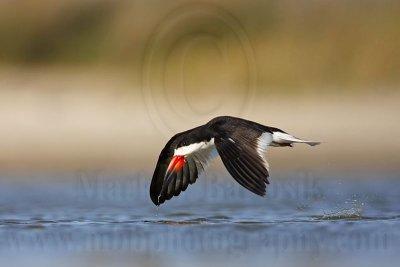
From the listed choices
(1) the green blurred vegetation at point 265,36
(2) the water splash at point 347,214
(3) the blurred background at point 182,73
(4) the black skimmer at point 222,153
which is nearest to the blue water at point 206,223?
(2) the water splash at point 347,214

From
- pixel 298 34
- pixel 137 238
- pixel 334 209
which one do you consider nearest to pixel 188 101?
pixel 298 34

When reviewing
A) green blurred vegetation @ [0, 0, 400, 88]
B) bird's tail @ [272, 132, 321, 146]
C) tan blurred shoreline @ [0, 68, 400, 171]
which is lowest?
bird's tail @ [272, 132, 321, 146]

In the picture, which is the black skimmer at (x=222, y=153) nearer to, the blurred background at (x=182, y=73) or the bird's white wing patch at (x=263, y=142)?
the bird's white wing patch at (x=263, y=142)

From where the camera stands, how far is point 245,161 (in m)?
11.6

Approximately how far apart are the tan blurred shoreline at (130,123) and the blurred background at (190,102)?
32mm

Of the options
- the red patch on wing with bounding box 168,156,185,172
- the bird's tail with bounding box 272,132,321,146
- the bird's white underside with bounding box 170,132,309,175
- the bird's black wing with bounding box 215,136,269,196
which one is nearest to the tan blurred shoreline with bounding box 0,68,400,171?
the bird's white underside with bounding box 170,132,309,175

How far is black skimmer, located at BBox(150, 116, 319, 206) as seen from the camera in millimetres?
11531

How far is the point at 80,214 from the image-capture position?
1361cm

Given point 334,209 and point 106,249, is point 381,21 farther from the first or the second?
point 106,249

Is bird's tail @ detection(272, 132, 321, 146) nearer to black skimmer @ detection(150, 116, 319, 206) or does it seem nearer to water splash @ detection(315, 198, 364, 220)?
black skimmer @ detection(150, 116, 319, 206)

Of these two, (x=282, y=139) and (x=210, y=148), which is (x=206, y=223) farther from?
(x=282, y=139)

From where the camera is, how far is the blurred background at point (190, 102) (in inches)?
570

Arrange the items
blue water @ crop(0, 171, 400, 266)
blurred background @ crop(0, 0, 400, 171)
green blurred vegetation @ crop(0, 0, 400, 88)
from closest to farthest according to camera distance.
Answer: blue water @ crop(0, 171, 400, 266)
blurred background @ crop(0, 0, 400, 171)
green blurred vegetation @ crop(0, 0, 400, 88)

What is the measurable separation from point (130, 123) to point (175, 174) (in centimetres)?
847
